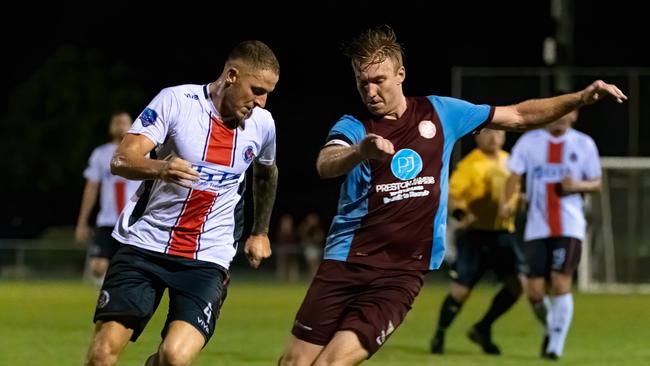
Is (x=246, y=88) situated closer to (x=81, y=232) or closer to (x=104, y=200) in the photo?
(x=104, y=200)

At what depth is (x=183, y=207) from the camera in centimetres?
793

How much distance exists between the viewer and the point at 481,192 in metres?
13.4

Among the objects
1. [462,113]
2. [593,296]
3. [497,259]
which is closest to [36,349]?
[497,259]

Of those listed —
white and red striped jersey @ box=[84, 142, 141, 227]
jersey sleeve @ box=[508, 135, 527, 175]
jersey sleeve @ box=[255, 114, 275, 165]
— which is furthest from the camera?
white and red striped jersey @ box=[84, 142, 141, 227]

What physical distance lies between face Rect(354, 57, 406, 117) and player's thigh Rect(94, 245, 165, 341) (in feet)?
5.04

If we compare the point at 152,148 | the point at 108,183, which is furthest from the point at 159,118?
the point at 108,183

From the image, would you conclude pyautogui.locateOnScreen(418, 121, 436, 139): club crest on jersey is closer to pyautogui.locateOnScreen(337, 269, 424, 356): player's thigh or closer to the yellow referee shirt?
pyautogui.locateOnScreen(337, 269, 424, 356): player's thigh

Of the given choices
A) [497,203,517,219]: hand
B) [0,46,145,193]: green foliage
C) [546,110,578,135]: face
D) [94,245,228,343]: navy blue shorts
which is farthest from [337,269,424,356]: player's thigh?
[0,46,145,193]: green foliage

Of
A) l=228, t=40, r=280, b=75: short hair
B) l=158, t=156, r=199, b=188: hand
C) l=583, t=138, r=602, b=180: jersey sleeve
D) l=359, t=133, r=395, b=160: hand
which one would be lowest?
l=583, t=138, r=602, b=180: jersey sleeve

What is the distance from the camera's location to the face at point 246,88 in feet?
25.4

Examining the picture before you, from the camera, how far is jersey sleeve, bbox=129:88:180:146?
7617mm

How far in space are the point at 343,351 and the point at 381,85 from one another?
4.45 ft

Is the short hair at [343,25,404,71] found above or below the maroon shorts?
above

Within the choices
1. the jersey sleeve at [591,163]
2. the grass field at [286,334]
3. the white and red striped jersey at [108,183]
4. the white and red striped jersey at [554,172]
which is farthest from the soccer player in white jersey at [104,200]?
the jersey sleeve at [591,163]
